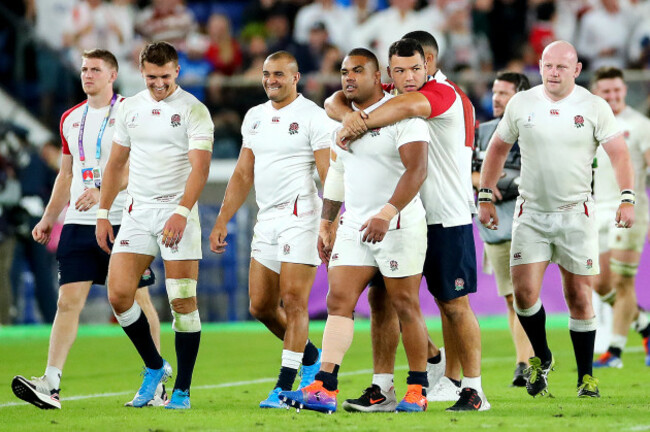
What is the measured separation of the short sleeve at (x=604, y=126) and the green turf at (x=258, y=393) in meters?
1.82

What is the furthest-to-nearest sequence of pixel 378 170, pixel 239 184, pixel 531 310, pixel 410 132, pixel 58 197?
pixel 58 197 → pixel 531 310 → pixel 239 184 → pixel 378 170 → pixel 410 132

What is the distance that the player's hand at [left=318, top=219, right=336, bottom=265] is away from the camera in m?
7.88

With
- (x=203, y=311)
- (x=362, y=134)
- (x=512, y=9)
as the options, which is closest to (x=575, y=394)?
(x=362, y=134)

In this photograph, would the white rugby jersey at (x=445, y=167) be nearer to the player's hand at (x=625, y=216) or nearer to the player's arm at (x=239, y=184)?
the player's hand at (x=625, y=216)

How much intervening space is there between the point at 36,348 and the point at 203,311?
4.30 meters

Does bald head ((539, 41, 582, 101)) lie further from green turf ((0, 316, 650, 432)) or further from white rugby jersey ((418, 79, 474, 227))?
green turf ((0, 316, 650, 432))

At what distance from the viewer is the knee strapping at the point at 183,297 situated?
808 centimetres

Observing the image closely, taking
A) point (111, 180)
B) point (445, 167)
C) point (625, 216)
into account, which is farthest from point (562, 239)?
point (111, 180)

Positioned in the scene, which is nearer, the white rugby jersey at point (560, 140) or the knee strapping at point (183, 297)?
the knee strapping at point (183, 297)

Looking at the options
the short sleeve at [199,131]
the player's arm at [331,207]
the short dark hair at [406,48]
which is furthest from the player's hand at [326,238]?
the short dark hair at [406,48]

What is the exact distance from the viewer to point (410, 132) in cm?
738

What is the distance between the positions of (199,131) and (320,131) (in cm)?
83

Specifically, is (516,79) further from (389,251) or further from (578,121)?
(389,251)

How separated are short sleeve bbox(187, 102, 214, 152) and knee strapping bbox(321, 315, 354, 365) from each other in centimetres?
154
